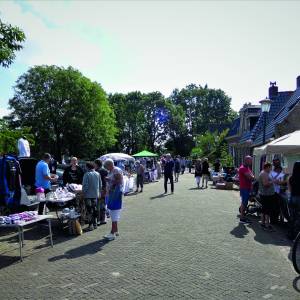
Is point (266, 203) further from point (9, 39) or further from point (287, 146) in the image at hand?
point (9, 39)

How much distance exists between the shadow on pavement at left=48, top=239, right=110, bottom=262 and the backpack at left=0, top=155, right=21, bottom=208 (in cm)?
206

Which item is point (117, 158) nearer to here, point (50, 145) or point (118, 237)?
point (118, 237)

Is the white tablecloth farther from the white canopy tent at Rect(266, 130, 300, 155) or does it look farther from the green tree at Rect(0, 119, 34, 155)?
the green tree at Rect(0, 119, 34, 155)

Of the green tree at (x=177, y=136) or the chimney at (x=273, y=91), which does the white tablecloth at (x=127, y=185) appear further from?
the green tree at (x=177, y=136)

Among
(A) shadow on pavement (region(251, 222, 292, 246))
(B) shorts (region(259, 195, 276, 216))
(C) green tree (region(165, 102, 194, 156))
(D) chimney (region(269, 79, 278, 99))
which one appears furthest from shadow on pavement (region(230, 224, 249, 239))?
(C) green tree (region(165, 102, 194, 156))

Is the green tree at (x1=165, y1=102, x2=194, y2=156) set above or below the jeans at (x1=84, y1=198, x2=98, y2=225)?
above

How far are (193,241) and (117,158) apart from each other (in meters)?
17.1

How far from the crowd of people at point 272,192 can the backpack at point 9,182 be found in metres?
6.34

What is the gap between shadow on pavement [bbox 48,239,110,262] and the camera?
758 centimetres

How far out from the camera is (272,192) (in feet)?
34.8

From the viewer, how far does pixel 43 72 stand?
4906cm

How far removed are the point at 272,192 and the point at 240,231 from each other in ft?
4.88

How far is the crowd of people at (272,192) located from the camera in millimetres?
9412

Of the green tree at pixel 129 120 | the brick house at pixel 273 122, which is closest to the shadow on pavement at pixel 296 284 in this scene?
the brick house at pixel 273 122
